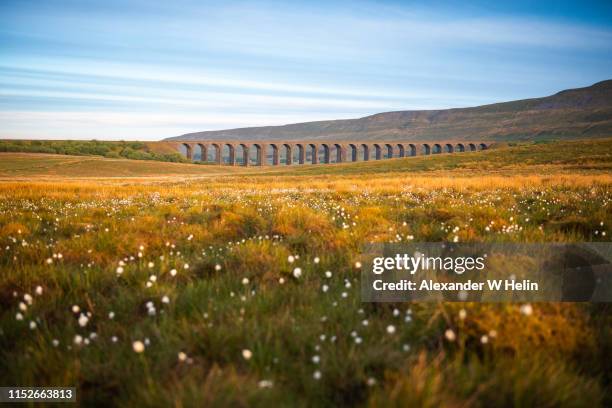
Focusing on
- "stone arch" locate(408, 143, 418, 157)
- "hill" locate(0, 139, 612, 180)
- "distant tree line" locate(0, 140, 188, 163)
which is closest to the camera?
"hill" locate(0, 139, 612, 180)

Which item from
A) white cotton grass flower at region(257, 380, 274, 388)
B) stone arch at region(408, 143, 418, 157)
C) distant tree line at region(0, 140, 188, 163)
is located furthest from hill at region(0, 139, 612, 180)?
stone arch at region(408, 143, 418, 157)

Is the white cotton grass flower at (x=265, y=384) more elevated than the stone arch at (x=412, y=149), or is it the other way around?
the stone arch at (x=412, y=149)

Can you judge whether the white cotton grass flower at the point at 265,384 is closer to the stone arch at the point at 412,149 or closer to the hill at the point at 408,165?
the hill at the point at 408,165

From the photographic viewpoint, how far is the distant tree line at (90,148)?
270 ft

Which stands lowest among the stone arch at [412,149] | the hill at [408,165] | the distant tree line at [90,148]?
the hill at [408,165]

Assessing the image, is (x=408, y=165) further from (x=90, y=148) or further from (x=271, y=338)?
(x=90, y=148)

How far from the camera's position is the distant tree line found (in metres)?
82.4

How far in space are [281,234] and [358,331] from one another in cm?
320

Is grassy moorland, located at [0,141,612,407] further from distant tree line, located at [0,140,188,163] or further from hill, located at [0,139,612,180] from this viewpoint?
distant tree line, located at [0,140,188,163]

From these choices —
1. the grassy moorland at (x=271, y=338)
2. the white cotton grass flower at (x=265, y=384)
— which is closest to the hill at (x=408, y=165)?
the grassy moorland at (x=271, y=338)

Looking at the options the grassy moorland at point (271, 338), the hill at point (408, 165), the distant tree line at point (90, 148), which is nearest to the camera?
the grassy moorland at point (271, 338)

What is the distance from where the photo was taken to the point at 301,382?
6.91 feet

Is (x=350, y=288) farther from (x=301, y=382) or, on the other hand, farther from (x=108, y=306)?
(x=108, y=306)

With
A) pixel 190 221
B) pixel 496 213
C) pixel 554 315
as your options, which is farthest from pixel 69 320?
pixel 496 213
